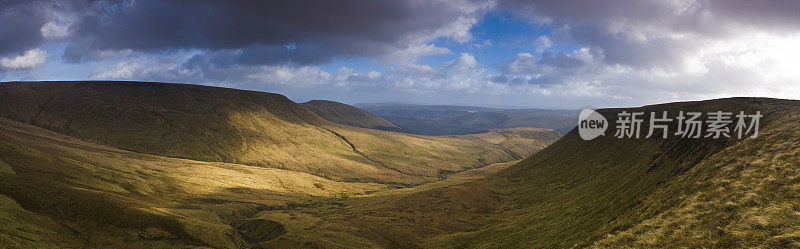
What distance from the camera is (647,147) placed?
102125 millimetres

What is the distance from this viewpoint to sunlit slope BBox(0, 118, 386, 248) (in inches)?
2633

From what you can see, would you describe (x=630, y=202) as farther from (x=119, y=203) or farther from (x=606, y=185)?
(x=119, y=203)

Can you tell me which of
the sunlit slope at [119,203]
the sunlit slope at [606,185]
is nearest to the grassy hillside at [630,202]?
the sunlit slope at [606,185]

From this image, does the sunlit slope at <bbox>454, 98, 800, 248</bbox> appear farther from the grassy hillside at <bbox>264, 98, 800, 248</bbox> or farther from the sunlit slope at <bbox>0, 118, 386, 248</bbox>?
the sunlit slope at <bbox>0, 118, 386, 248</bbox>

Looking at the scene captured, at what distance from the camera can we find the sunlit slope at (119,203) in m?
66.9

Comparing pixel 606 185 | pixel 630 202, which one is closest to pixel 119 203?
pixel 630 202

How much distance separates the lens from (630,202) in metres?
60.4

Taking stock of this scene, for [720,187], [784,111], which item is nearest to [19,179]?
[720,187]

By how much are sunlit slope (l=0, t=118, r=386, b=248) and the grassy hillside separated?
27.2 meters

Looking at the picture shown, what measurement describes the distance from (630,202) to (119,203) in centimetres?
11816

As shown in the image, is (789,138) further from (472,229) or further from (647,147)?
(472,229)

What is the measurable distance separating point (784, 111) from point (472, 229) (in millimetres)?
77069

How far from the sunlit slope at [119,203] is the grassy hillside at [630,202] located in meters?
27.2

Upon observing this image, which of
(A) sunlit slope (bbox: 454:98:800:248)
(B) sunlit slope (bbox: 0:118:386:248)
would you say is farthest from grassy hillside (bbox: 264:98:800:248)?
(B) sunlit slope (bbox: 0:118:386:248)
